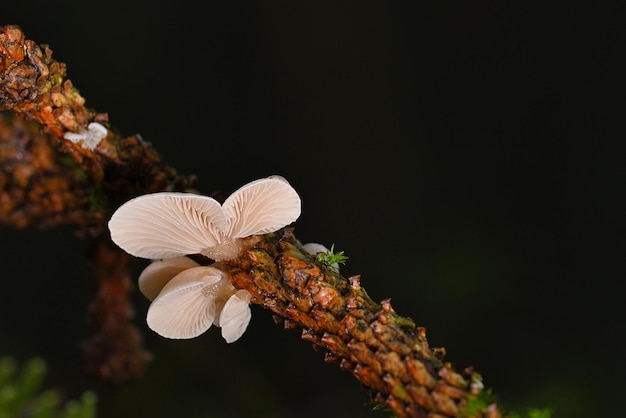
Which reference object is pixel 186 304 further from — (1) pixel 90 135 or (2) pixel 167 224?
(1) pixel 90 135

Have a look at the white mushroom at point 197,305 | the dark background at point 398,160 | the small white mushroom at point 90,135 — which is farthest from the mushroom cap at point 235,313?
the dark background at point 398,160

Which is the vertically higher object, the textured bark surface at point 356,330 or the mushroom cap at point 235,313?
the textured bark surface at point 356,330

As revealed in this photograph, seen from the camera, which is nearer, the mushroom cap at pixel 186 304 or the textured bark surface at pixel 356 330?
the textured bark surface at pixel 356 330

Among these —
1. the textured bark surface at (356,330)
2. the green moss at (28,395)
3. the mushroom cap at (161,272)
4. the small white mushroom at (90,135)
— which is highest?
the small white mushroom at (90,135)

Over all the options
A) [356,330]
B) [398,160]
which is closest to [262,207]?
[356,330]

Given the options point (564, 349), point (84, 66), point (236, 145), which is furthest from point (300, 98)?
point (564, 349)

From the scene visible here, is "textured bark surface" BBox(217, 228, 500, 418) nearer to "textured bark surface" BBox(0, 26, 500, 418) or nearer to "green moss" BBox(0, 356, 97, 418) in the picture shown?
"textured bark surface" BBox(0, 26, 500, 418)

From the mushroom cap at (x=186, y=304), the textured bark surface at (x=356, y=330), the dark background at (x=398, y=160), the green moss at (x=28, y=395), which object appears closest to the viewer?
the textured bark surface at (x=356, y=330)

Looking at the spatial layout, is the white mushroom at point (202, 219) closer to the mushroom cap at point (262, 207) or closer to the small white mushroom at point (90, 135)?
the mushroom cap at point (262, 207)
